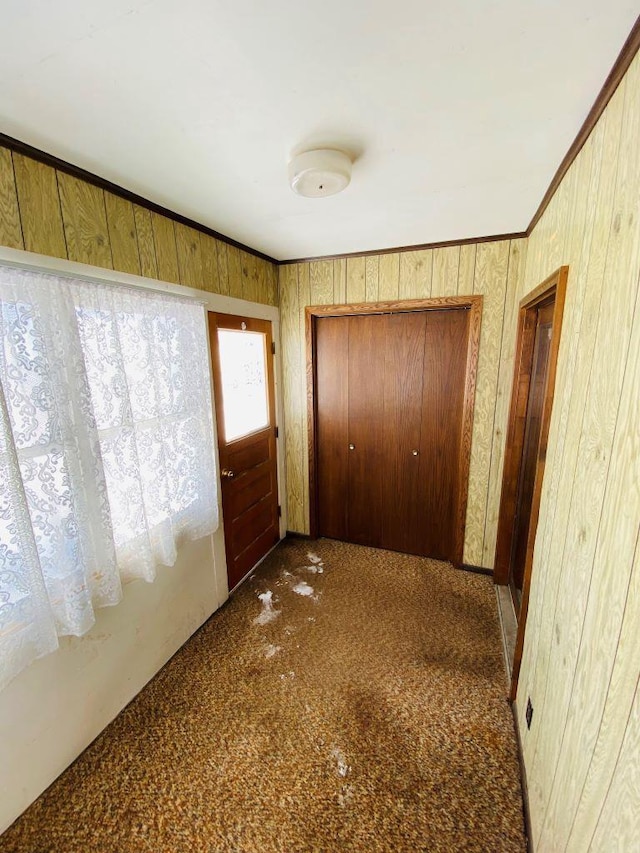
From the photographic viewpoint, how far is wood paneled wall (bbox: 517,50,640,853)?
28.4 inches

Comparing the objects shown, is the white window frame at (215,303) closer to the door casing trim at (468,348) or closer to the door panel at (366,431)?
the door casing trim at (468,348)

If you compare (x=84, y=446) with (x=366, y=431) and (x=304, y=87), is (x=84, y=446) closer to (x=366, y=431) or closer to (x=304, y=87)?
(x=304, y=87)

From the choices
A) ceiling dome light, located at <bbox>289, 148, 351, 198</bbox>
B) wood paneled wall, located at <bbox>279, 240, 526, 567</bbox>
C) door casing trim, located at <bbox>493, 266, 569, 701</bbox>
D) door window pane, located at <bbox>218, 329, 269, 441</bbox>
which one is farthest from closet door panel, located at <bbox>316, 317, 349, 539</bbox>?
ceiling dome light, located at <bbox>289, 148, 351, 198</bbox>

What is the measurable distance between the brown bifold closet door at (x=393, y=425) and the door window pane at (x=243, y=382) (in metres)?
0.47

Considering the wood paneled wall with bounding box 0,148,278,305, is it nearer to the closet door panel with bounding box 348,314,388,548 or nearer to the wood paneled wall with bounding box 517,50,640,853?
the closet door panel with bounding box 348,314,388,548

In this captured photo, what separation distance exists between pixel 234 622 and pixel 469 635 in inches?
55.2

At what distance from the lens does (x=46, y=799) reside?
1.33 m

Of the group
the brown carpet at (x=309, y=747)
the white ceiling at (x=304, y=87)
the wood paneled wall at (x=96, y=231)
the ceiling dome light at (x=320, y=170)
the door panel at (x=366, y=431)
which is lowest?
the brown carpet at (x=309, y=747)

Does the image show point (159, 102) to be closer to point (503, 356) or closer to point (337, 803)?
point (503, 356)

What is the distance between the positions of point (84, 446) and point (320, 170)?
131 centimetres

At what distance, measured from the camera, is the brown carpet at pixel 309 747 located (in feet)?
4.03

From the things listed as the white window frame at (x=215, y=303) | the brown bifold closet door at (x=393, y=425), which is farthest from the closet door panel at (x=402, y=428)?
the white window frame at (x=215, y=303)

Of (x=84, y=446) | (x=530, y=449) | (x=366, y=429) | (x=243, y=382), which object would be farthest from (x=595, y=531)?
(x=243, y=382)

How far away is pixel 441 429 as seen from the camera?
8.61ft
